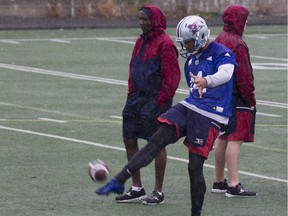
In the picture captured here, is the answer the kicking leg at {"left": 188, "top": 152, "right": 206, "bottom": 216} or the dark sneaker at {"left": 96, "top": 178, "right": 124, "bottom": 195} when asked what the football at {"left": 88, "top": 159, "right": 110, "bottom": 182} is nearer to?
the dark sneaker at {"left": 96, "top": 178, "right": 124, "bottom": 195}

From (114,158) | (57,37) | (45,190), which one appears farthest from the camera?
(57,37)

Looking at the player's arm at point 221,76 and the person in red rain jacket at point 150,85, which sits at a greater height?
the player's arm at point 221,76

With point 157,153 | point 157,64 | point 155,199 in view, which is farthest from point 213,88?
point 155,199

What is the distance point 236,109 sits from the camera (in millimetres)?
11070

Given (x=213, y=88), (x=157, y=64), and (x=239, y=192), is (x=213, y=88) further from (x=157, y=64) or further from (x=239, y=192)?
(x=239, y=192)

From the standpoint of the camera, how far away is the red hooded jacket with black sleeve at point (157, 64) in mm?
10477

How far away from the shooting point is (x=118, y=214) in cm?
1005

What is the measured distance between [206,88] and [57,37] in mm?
18596

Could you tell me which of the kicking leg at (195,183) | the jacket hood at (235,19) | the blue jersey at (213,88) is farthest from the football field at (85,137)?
the jacket hood at (235,19)

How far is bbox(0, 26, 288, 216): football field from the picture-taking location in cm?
1050

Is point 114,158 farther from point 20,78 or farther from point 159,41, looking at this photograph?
point 20,78

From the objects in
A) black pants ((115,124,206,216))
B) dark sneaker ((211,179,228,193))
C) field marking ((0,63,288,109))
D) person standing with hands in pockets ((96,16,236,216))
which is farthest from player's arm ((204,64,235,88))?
field marking ((0,63,288,109))

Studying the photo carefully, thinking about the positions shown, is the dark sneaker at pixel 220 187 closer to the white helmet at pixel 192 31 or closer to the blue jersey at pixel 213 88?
the blue jersey at pixel 213 88

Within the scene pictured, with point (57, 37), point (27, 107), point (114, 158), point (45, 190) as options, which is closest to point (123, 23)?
point (57, 37)
